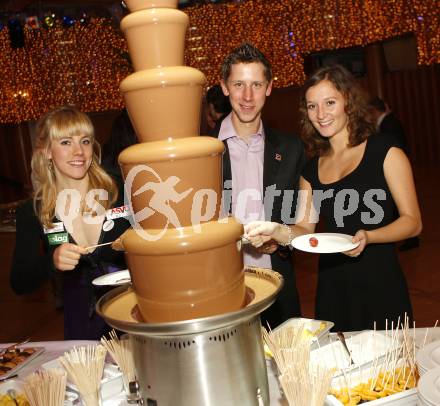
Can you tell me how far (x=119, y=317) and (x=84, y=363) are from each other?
21 centimetres

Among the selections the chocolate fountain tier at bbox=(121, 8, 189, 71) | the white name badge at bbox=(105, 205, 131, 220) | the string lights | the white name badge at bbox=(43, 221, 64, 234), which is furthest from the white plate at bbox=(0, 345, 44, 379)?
the string lights

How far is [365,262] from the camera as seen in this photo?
2635 mm

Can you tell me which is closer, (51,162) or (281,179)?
(51,162)

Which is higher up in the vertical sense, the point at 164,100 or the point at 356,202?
the point at 164,100

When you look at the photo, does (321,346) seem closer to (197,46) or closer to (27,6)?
(197,46)

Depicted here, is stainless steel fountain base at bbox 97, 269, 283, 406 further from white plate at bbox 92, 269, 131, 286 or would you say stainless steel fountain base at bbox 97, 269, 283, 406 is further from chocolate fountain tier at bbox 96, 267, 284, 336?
white plate at bbox 92, 269, 131, 286

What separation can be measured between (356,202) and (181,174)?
1.40 m

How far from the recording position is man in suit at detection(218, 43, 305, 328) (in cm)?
272

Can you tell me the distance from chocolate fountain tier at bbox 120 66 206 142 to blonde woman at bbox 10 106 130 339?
3.66 ft

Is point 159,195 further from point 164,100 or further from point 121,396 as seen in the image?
point 121,396

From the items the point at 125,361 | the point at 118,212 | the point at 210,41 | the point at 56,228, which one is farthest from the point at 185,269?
the point at 210,41

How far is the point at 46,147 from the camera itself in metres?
2.56

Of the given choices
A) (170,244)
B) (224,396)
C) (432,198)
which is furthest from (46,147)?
(432,198)

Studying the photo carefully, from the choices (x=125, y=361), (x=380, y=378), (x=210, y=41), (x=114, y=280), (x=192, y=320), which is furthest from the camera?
(x=210, y=41)
